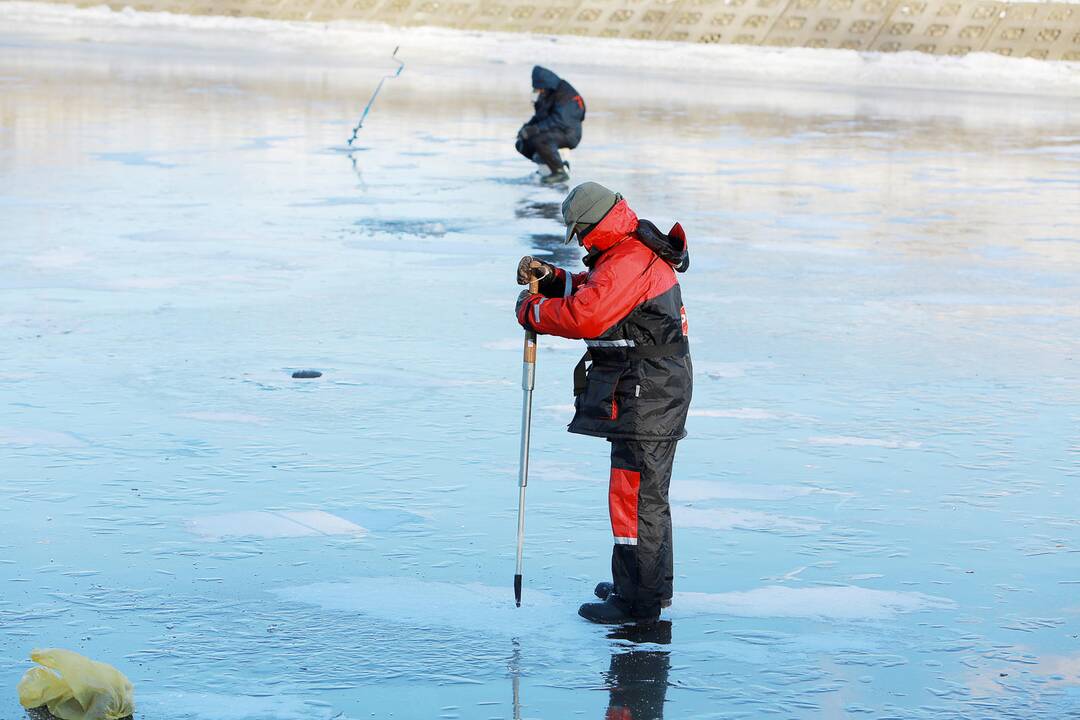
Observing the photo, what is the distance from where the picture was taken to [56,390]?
8055 millimetres

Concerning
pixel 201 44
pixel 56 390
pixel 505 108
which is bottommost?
pixel 56 390

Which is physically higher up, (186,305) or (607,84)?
(607,84)

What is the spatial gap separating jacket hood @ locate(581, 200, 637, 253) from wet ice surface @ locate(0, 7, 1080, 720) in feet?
4.03

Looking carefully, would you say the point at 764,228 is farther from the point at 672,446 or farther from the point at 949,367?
the point at 672,446

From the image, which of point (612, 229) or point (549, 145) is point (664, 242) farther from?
point (549, 145)

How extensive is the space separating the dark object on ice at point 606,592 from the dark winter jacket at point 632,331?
1.87 feet

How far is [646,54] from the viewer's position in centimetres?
4628

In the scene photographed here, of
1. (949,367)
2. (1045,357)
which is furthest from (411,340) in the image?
→ (1045,357)

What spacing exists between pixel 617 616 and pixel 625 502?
1.22ft

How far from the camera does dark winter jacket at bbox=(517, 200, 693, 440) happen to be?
16.8 ft

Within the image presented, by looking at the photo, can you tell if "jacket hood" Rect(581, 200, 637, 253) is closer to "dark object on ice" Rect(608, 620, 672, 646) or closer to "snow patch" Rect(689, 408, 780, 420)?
"dark object on ice" Rect(608, 620, 672, 646)

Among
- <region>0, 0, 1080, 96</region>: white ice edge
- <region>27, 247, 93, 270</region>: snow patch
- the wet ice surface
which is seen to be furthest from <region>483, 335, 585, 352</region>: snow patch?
<region>0, 0, 1080, 96</region>: white ice edge

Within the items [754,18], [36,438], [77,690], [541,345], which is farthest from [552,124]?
[754,18]

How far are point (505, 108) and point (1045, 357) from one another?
1910 centimetres
